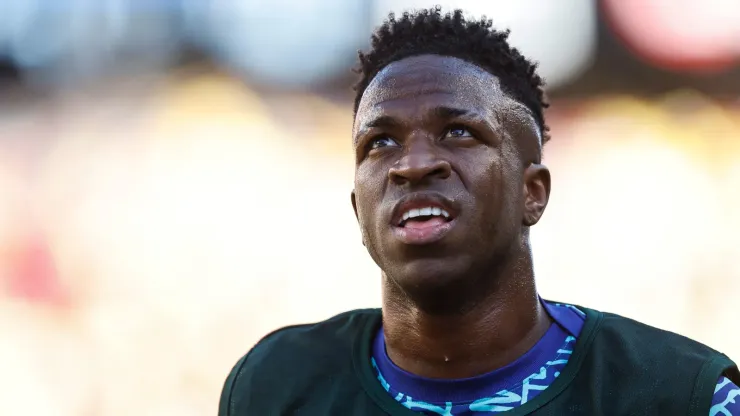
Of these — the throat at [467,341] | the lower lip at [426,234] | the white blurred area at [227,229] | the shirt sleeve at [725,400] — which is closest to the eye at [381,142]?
the lower lip at [426,234]

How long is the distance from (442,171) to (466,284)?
235 mm

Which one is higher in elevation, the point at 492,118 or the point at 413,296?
the point at 492,118

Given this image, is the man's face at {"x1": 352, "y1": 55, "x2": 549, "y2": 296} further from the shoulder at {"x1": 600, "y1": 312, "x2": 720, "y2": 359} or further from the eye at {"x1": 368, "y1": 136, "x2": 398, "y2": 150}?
the shoulder at {"x1": 600, "y1": 312, "x2": 720, "y2": 359}

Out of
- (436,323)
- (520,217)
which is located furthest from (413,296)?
(520,217)

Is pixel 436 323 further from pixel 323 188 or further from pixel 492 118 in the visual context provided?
pixel 323 188

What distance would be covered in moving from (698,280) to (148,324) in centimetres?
218

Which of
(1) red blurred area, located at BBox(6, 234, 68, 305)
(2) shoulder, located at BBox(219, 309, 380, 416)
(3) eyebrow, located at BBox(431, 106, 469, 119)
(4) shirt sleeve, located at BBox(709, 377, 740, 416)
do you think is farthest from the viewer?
(1) red blurred area, located at BBox(6, 234, 68, 305)

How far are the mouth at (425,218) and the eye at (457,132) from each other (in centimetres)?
16

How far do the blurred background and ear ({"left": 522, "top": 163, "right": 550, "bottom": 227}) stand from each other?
1.45 metres

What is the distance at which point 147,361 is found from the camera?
3436mm

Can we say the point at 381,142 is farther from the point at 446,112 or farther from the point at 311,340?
the point at 311,340

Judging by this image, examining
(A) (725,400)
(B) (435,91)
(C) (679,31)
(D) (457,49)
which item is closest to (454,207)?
(B) (435,91)

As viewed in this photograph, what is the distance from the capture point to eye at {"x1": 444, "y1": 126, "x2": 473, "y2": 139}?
178 cm

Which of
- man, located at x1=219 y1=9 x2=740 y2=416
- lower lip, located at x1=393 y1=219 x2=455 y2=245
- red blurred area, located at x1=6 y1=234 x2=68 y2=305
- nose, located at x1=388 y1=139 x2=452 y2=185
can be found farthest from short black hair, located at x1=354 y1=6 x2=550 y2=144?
red blurred area, located at x1=6 y1=234 x2=68 y2=305
